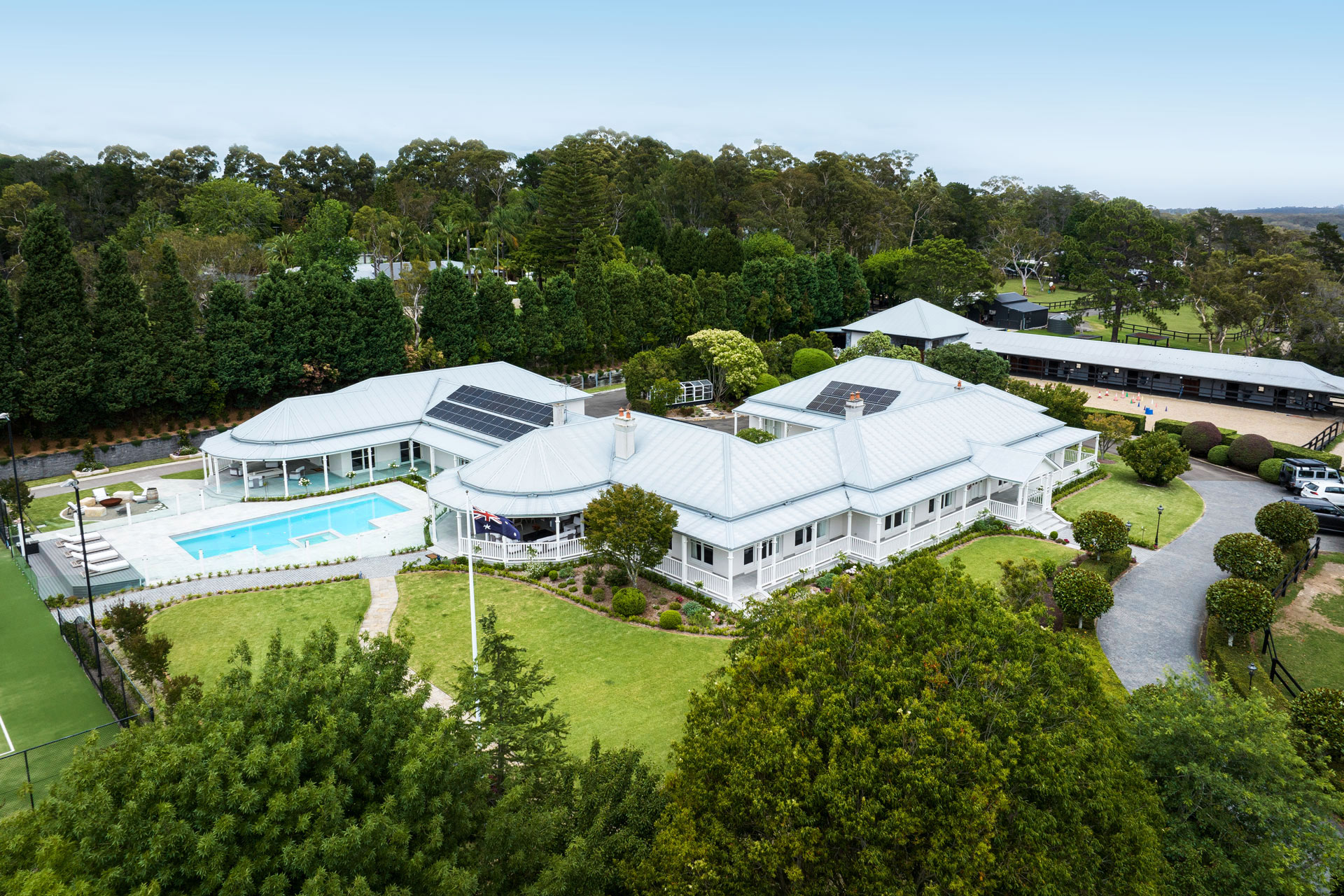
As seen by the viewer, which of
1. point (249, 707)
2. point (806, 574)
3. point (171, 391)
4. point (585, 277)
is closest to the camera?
point (249, 707)

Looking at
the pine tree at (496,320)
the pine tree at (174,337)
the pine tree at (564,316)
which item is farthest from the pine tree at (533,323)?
the pine tree at (174,337)

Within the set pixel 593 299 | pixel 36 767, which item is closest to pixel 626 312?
pixel 593 299

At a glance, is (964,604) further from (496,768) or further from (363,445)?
(363,445)

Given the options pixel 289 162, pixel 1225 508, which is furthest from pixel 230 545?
pixel 289 162

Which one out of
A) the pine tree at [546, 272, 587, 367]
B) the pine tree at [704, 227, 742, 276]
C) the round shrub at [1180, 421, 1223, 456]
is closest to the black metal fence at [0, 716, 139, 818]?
the pine tree at [546, 272, 587, 367]

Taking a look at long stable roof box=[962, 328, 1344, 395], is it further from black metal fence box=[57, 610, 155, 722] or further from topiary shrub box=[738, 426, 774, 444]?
black metal fence box=[57, 610, 155, 722]

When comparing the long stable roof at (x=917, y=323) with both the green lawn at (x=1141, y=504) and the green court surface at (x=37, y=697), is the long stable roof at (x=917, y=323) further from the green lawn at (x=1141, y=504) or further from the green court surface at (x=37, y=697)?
the green court surface at (x=37, y=697)
